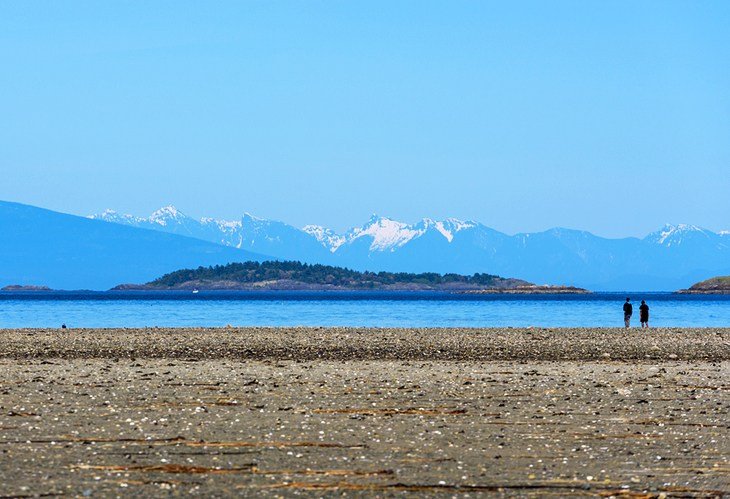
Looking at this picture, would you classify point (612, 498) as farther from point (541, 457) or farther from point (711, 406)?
point (711, 406)

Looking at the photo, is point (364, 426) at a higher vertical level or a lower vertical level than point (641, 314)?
lower

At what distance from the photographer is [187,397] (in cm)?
2278

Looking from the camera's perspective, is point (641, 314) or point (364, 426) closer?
point (364, 426)

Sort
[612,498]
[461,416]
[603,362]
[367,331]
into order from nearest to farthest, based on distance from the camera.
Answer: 1. [612,498]
2. [461,416]
3. [603,362]
4. [367,331]

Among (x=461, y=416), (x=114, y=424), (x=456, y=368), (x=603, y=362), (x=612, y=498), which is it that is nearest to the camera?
(x=612, y=498)

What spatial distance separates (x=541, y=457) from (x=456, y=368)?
1458 centimetres

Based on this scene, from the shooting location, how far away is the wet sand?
47.1ft

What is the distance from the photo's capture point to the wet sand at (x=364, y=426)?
47.1 ft

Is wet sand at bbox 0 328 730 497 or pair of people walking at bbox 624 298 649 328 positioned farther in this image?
pair of people walking at bbox 624 298 649 328

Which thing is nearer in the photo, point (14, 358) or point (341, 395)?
point (341, 395)

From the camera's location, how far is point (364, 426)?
18750 mm

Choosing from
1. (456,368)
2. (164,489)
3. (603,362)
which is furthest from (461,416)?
(603,362)

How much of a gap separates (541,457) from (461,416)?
4.19 meters

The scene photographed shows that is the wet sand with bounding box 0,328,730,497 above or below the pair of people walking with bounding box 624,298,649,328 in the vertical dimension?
below
